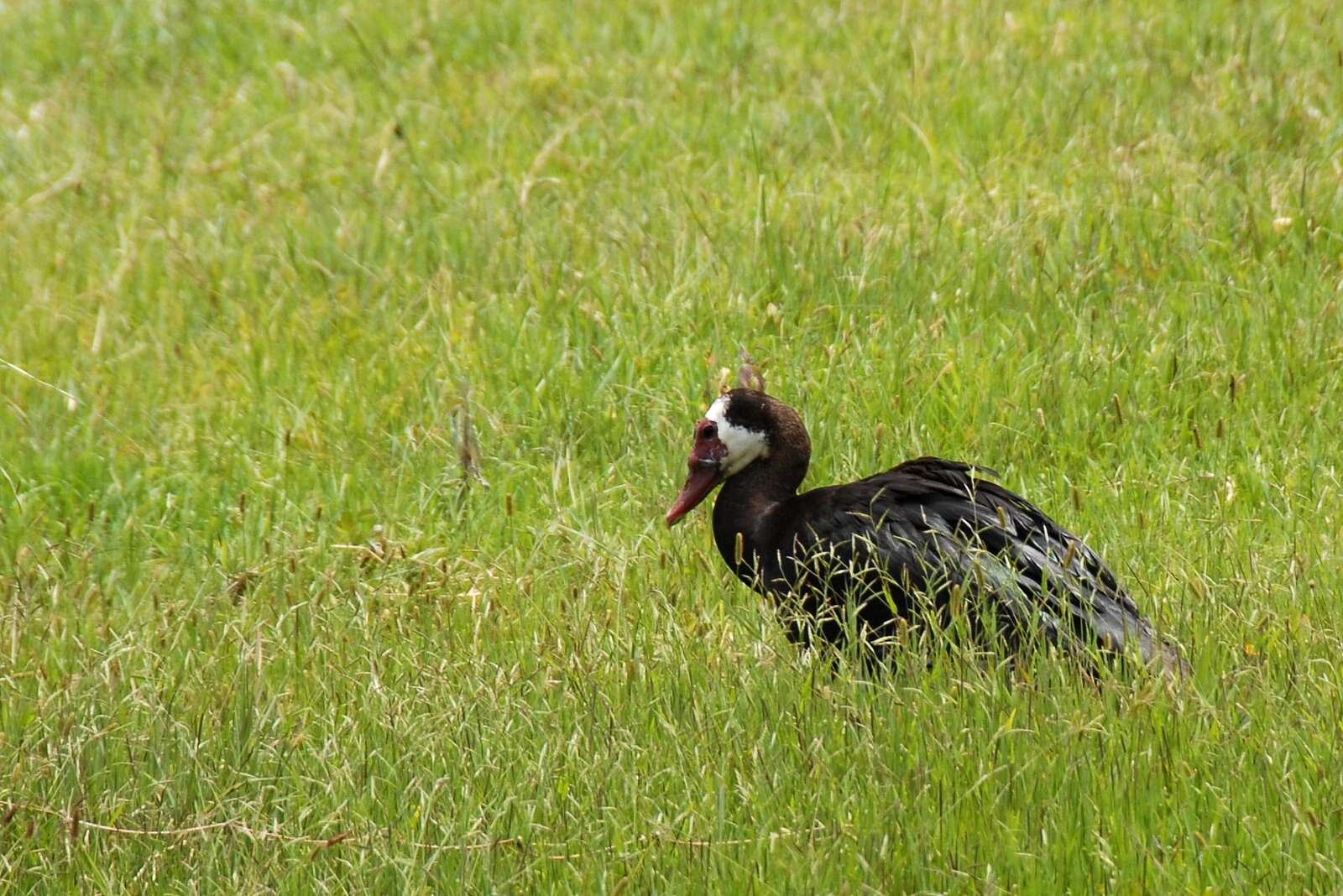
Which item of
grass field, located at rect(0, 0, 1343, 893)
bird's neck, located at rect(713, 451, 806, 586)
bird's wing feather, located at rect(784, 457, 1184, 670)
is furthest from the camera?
bird's neck, located at rect(713, 451, 806, 586)

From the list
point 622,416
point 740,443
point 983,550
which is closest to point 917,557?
point 983,550

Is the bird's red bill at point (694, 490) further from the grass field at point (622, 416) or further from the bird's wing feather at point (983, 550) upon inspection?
the bird's wing feather at point (983, 550)

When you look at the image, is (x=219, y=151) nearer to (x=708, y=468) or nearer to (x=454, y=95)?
(x=454, y=95)

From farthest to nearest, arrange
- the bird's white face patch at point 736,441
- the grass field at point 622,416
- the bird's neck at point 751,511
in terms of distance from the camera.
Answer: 1. the bird's white face patch at point 736,441
2. the bird's neck at point 751,511
3. the grass field at point 622,416

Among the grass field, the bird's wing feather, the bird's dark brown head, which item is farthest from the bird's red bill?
the bird's wing feather

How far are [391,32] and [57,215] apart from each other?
7.15ft

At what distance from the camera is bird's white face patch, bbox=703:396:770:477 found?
550 centimetres

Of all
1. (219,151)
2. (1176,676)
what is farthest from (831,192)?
(1176,676)

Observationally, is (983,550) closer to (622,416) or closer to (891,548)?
(891,548)

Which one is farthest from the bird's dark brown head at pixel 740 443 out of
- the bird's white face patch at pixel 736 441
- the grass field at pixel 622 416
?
the grass field at pixel 622 416

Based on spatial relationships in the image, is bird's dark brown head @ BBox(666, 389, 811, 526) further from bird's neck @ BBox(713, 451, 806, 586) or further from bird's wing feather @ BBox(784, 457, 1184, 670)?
bird's wing feather @ BBox(784, 457, 1184, 670)

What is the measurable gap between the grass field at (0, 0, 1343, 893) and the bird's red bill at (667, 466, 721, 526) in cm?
13

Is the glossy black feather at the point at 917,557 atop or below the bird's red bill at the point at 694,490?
atop

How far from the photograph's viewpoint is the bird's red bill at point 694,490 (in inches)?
217
